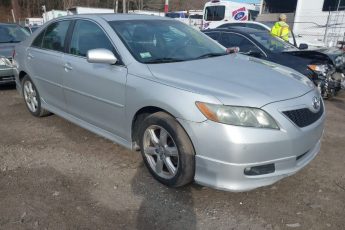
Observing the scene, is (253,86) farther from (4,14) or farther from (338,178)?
(4,14)

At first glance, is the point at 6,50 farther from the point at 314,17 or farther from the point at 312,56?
the point at 314,17

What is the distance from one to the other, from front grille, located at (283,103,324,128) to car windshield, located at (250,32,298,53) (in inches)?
158

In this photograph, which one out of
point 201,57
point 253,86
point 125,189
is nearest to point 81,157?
point 125,189

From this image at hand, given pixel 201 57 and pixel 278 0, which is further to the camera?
pixel 278 0

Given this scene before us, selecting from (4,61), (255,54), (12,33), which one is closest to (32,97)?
(4,61)

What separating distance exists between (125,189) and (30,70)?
111 inches

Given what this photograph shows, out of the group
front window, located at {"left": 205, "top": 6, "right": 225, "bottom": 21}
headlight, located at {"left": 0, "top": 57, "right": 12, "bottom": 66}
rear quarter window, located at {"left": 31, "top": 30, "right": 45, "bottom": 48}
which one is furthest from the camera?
front window, located at {"left": 205, "top": 6, "right": 225, "bottom": 21}

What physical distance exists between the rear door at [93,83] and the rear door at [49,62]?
206 millimetres

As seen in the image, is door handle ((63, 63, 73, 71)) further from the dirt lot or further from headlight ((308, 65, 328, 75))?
headlight ((308, 65, 328, 75))

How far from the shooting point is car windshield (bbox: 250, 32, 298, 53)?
22.8ft

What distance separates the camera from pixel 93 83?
12.5 feet

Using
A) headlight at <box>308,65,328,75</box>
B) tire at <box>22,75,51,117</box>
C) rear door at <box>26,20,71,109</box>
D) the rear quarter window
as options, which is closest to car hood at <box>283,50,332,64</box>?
headlight at <box>308,65,328,75</box>

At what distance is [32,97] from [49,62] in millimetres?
1116

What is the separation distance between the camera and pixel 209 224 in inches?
111
